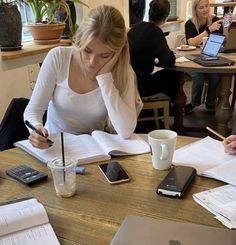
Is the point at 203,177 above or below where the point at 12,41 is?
below

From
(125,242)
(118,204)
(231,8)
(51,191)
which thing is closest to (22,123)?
(51,191)

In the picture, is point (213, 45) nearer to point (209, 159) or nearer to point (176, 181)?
point (209, 159)

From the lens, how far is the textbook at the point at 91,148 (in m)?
1.18

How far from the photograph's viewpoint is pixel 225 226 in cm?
82

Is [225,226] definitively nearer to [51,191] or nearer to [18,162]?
[51,191]

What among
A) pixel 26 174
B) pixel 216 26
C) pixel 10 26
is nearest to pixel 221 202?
pixel 26 174

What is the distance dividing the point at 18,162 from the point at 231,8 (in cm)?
490

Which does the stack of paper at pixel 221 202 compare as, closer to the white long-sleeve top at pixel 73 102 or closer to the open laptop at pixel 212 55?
the white long-sleeve top at pixel 73 102

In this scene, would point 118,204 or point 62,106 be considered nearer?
point 118,204

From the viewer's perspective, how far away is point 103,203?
0.93m

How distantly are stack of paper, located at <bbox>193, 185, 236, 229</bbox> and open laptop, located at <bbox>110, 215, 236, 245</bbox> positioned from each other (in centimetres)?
6

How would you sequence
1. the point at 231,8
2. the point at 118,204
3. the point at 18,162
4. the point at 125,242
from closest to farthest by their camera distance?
the point at 125,242 < the point at 118,204 < the point at 18,162 < the point at 231,8

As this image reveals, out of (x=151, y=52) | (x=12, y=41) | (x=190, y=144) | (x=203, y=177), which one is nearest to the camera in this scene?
(x=203, y=177)

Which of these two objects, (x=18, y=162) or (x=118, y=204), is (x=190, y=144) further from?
(x=18, y=162)
